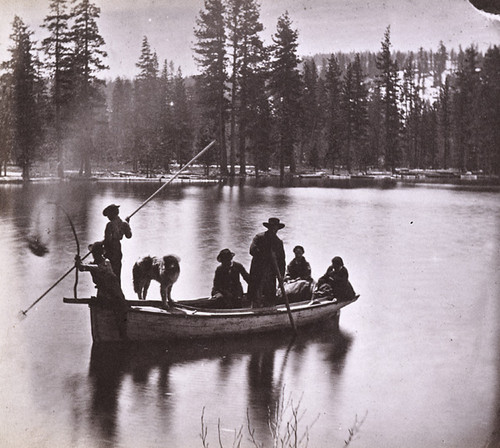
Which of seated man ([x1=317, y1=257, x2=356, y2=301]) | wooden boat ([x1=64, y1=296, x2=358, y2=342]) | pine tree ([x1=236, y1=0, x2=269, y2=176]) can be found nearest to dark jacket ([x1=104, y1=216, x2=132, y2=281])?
wooden boat ([x1=64, y1=296, x2=358, y2=342])

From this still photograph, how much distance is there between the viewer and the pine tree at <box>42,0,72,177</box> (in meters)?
6.22

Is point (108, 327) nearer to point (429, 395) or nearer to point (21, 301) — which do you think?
point (21, 301)

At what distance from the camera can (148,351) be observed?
21.7 ft

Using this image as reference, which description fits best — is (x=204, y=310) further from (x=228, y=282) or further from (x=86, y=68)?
(x=86, y=68)

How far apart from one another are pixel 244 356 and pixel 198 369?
59cm

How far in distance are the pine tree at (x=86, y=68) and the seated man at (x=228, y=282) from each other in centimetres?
281

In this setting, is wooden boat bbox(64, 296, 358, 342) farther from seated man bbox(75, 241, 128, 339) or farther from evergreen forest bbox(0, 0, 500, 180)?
evergreen forest bbox(0, 0, 500, 180)

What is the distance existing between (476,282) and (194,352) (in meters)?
5.87

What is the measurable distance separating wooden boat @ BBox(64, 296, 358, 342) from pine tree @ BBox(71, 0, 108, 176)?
113 inches

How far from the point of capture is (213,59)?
10.8 metres

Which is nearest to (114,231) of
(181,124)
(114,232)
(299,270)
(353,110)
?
(114,232)

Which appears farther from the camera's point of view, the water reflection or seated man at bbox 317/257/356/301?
seated man at bbox 317/257/356/301

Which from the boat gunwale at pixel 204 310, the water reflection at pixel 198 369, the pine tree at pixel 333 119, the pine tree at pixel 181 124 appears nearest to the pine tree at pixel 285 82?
the boat gunwale at pixel 204 310

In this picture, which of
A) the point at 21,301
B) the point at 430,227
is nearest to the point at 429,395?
the point at 21,301
